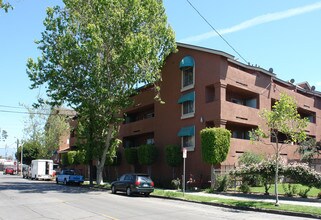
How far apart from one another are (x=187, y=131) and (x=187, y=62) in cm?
619

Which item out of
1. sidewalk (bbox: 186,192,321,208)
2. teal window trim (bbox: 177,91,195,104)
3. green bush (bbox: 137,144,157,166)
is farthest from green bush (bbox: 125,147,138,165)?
sidewalk (bbox: 186,192,321,208)

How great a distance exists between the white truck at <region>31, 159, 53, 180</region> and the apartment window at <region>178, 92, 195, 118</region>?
2556 cm

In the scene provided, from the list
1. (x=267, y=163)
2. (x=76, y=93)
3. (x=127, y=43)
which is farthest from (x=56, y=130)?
(x=267, y=163)

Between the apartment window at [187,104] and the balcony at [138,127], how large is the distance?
6001mm

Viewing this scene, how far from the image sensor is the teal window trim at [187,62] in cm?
3472

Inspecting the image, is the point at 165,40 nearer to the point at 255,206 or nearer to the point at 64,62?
the point at 64,62

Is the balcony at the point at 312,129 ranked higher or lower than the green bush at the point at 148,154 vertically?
higher

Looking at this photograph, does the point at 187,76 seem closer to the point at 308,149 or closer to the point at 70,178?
the point at 308,149

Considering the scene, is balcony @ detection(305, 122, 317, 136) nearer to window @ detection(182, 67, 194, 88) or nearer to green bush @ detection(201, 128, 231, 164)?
window @ detection(182, 67, 194, 88)

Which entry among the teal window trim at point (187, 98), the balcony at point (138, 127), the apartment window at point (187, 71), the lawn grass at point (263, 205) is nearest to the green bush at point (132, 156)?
the balcony at point (138, 127)

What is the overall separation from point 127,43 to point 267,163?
1489 centimetres

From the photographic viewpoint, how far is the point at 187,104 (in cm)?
3553

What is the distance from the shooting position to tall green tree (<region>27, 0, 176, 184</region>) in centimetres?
3312

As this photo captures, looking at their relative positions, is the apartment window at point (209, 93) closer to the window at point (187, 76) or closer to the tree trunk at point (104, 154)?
the window at point (187, 76)
